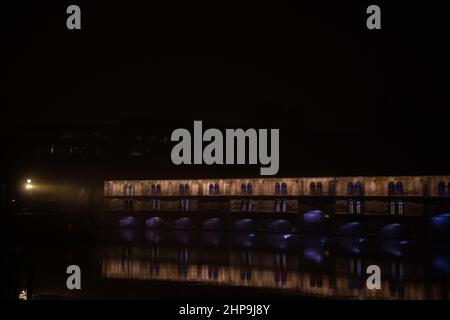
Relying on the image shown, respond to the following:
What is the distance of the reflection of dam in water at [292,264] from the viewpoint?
2619cm

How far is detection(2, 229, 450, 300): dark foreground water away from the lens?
24109mm

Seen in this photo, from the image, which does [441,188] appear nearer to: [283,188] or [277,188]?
[283,188]

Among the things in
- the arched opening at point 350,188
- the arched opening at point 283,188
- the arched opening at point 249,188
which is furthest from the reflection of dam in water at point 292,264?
the arched opening at point 249,188

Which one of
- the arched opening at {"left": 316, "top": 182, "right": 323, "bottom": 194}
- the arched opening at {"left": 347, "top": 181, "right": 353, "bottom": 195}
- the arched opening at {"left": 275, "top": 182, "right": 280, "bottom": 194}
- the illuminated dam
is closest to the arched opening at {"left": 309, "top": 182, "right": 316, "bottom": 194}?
the illuminated dam

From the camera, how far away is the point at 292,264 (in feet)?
113

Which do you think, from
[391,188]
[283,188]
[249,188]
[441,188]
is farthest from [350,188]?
[249,188]

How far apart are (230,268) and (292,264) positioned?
12.3ft

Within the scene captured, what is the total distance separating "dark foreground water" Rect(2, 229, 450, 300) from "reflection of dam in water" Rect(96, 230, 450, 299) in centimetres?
5

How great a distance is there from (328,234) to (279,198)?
7.00m

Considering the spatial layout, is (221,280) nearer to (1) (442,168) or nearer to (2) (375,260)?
(2) (375,260)

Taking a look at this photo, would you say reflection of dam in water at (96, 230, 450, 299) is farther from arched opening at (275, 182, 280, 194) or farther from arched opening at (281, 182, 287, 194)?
arched opening at (275, 182, 280, 194)

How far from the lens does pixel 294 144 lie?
7669cm
